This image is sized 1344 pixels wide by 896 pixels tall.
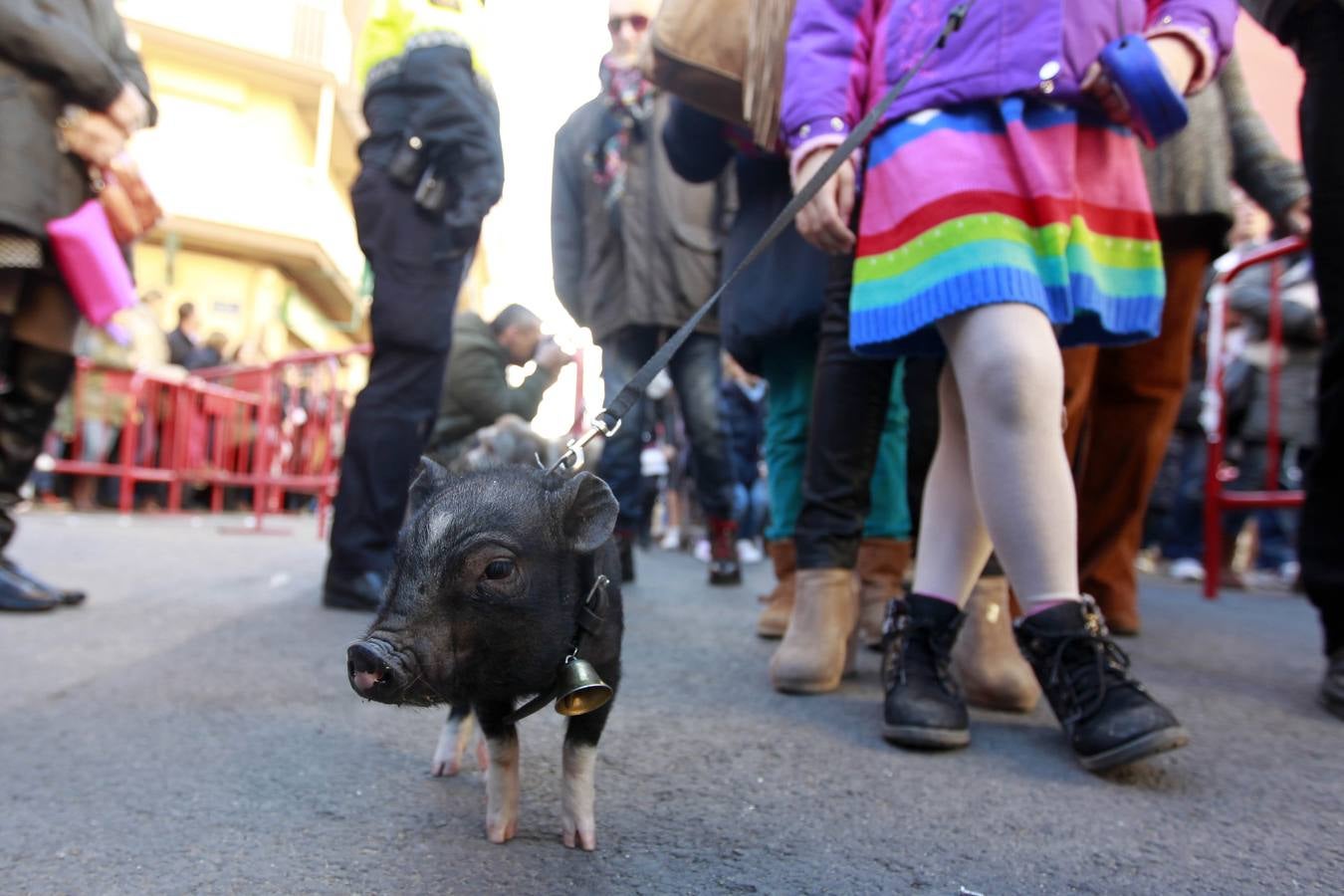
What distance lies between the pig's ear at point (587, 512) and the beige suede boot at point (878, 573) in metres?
2.00

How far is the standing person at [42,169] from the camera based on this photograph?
2.82 meters

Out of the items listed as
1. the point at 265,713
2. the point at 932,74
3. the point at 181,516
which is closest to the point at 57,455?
the point at 181,516

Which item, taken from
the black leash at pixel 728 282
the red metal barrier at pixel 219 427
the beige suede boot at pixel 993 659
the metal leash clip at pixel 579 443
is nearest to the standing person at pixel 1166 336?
the beige suede boot at pixel 993 659

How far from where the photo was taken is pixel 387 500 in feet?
11.1

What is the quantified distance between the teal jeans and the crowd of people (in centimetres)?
1

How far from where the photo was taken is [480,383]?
5.18 meters

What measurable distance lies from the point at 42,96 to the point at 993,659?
323 centimetres

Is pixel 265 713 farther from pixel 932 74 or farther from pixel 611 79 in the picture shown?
pixel 611 79

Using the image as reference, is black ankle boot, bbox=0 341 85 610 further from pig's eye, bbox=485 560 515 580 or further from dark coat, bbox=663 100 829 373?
pig's eye, bbox=485 560 515 580

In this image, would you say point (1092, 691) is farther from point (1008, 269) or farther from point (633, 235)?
point (633, 235)

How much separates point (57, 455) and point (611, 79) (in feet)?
27.3

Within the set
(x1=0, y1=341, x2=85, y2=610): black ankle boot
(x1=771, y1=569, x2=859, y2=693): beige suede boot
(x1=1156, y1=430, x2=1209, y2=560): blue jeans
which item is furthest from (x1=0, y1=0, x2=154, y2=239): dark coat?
(x1=1156, y1=430, x2=1209, y2=560): blue jeans

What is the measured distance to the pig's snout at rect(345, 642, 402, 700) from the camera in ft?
3.36

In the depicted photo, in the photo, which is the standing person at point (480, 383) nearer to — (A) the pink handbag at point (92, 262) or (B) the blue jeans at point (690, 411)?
(B) the blue jeans at point (690, 411)
